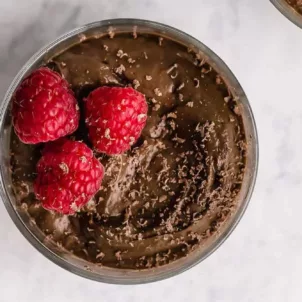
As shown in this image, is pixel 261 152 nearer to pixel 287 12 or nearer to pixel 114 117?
pixel 287 12

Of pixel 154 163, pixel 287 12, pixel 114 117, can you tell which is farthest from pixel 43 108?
pixel 287 12

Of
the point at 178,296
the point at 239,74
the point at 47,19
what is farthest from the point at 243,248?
the point at 47,19

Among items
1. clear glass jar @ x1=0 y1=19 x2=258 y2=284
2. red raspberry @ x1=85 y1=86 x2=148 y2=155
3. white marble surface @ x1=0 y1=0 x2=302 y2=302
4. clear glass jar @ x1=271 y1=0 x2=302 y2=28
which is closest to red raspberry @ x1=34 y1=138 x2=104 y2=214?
red raspberry @ x1=85 y1=86 x2=148 y2=155

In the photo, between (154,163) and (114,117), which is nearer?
(114,117)

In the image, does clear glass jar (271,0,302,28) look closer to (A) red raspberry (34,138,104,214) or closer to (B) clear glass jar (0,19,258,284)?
(B) clear glass jar (0,19,258,284)

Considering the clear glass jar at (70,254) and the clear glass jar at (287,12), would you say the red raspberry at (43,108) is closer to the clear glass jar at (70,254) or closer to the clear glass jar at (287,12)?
the clear glass jar at (70,254)

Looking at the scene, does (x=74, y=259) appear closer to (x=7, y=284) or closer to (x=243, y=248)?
(x=7, y=284)

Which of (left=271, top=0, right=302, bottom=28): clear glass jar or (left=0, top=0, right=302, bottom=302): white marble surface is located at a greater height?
(left=271, top=0, right=302, bottom=28): clear glass jar
